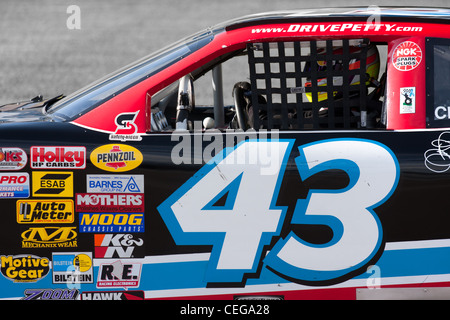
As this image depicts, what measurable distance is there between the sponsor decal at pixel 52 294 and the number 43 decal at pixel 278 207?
0.56m

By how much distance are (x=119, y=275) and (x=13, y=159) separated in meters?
0.72

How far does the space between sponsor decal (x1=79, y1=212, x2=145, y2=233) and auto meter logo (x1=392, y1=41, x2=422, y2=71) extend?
1.39 metres

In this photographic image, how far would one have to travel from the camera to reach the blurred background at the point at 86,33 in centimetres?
814

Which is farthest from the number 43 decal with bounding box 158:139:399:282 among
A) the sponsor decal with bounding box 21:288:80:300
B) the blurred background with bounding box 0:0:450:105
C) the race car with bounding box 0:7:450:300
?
the blurred background with bounding box 0:0:450:105

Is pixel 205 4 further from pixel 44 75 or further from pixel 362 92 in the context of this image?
pixel 362 92

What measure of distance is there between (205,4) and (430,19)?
320 inches

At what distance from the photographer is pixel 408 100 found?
3.08m

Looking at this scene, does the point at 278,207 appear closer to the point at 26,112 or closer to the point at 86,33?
the point at 26,112

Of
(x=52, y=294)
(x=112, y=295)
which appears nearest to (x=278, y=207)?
(x=112, y=295)

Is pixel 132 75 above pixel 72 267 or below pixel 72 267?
above

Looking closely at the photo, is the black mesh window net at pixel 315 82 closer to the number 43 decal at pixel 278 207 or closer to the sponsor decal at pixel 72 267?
the number 43 decal at pixel 278 207

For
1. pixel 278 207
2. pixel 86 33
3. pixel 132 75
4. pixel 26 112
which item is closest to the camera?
pixel 278 207

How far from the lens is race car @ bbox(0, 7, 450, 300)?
2.97 meters

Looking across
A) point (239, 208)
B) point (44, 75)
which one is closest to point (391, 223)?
point (239, 208)
